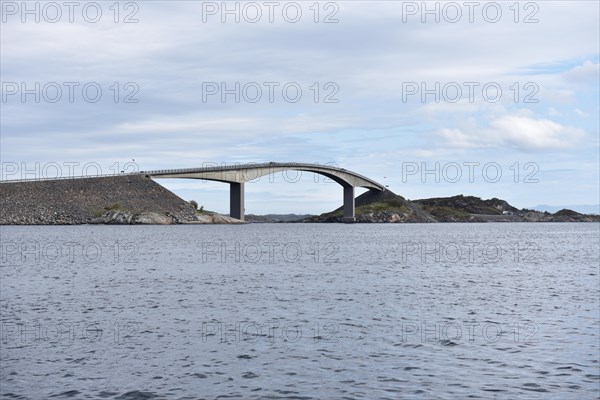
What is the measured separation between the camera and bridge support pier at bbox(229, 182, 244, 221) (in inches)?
6481

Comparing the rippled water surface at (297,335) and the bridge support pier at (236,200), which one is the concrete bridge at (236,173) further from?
the rippled water surface at (297,335)

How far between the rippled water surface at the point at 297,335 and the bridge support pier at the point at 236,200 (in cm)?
11737

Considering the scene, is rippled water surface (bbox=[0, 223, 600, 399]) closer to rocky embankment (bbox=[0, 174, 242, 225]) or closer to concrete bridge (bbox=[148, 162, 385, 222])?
rocky embankment (bbox=[0, 174, 242, 225])

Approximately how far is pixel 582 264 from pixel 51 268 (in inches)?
1692

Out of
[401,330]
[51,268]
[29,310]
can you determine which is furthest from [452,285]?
[51,268]

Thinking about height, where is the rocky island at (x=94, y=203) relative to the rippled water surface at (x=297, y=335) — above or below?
above

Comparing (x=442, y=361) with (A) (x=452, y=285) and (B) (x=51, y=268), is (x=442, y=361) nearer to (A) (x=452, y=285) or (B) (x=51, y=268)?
(A) (x=452, y=285)

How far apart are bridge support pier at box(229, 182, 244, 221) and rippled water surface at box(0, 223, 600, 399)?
117 metres

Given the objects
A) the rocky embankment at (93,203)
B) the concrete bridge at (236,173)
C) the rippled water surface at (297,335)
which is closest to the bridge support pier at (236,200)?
the concrete bridge at (236,173)

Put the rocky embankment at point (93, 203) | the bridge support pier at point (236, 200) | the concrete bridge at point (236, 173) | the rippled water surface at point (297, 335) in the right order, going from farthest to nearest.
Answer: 1. the bridge support pier at point (236, 200)
2. the concrete bridge at point (236, 173)
3. the rocky embankment at point (93, 203)
4. the rippled water surface at point (297, 335)

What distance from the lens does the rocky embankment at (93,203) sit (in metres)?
145

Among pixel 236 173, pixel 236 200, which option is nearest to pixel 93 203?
pixel 236 173

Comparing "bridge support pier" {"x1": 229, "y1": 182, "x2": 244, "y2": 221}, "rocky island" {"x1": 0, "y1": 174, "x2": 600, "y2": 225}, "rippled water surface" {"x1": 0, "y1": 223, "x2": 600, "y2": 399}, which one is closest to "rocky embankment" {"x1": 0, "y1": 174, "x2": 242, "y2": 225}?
"rocky island" {"x1": 0, "y1": 174, "x2": 600, "y2": 225}

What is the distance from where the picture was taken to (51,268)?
49.8 meters
